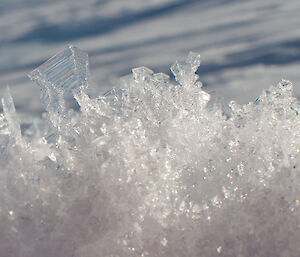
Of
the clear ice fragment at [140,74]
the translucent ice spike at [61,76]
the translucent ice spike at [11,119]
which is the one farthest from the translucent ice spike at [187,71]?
the translucent ice spike at [11,119]

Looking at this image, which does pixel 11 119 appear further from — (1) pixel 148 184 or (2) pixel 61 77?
(1) pixel 148 184

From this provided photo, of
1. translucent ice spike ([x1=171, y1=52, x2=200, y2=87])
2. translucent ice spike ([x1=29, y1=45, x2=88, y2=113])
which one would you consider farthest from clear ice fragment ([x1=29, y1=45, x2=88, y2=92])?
translucent ice spike ([x1=171, y1=52, x2=200, y2=87])

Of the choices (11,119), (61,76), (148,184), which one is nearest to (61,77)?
(61,76)

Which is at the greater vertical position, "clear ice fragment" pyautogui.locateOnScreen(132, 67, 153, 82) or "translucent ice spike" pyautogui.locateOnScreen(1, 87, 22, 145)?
"clear ice fragment" pyautogui.locateOnScreen(132, 67, 153, 82)

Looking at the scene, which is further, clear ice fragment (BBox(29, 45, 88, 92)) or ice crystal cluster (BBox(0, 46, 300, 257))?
clear ice fragment (BBox(29, 45, 88, 92))

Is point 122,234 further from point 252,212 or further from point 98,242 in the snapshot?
point 252,212

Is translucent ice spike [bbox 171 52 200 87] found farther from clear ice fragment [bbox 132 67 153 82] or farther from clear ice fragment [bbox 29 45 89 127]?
clear ice fragment [bbox 29 45 89 127]
